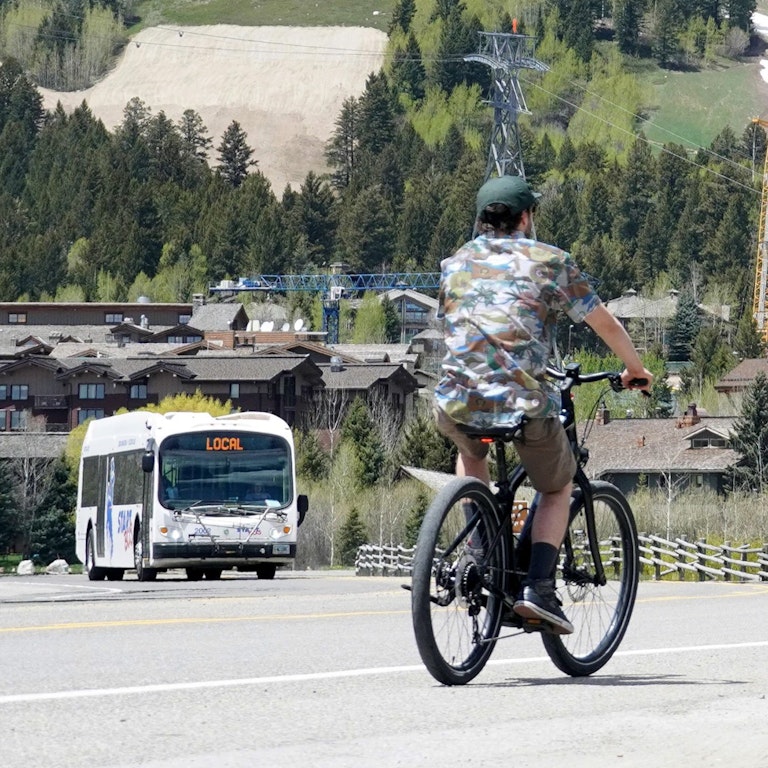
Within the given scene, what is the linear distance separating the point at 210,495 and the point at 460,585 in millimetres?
19954

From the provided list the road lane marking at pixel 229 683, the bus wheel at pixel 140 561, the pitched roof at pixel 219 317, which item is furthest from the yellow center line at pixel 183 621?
the pitched roof at pixel 219 317

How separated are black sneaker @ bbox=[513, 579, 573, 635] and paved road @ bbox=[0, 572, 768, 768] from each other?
0.21 meters

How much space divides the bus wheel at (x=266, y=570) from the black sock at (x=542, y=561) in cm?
2009

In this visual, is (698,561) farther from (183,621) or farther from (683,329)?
(683,329)

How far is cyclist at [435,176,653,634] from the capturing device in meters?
6.87

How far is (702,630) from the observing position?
10.5m

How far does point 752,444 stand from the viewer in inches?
3720

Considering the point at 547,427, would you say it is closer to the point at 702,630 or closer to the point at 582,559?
the point at 582,559

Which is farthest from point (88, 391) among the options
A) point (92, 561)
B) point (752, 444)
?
point (92, 561)

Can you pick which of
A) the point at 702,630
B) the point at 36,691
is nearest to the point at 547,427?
the point at 36,691

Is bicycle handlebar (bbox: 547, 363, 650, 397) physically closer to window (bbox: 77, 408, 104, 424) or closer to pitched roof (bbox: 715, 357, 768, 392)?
window (bbox: 77, 408, 104, 424)

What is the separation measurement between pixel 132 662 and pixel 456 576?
165 cm

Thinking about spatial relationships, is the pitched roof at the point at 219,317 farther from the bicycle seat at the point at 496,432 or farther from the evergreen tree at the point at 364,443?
the bicycle seat at the point at 496,432

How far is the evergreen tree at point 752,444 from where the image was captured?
306 ft
